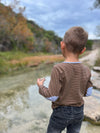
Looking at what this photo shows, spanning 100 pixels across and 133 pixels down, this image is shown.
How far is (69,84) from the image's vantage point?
3.67ft

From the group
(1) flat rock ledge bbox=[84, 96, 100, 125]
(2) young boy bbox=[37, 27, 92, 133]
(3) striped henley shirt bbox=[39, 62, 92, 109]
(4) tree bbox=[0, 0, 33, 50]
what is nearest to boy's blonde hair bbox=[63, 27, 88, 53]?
(2) young boy bbox=[37, 27, 92, 133]

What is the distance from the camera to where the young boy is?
3.56 feet

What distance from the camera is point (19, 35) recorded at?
19.5 metres

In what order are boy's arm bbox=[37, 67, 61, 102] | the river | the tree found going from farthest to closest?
1. the tree
2. the river
3. boy's arm bbox=[37, 67, 61, 102]

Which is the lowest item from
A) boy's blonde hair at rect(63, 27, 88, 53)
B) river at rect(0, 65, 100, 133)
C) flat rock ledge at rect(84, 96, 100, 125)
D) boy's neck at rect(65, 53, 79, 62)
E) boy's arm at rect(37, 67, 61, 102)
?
river at rect(0, 65, 100, 133)

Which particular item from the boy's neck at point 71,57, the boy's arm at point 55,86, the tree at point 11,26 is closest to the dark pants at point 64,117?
the boy's arm at point 55,86

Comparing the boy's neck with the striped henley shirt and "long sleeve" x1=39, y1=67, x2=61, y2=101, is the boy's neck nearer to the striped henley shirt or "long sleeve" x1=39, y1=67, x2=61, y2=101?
the striped henley shirt

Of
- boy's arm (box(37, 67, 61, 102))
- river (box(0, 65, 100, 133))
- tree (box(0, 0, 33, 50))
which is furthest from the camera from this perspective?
tree (box(0, 0, 33, 50))

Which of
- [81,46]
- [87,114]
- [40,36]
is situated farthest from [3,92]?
[40,36]

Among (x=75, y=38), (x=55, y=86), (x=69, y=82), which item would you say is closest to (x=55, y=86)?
(x=55, y=86)

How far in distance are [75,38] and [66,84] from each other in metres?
0.38

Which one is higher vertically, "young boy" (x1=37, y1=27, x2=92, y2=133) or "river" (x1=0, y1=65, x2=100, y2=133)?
"young boy" (x1=37, y1=27, x2=92, y2=133)

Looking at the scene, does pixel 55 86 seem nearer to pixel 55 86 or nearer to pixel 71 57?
pixel 55 86

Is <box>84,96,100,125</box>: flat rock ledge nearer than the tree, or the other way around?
<box>84,96,100,125</box>: flat rock ledge
